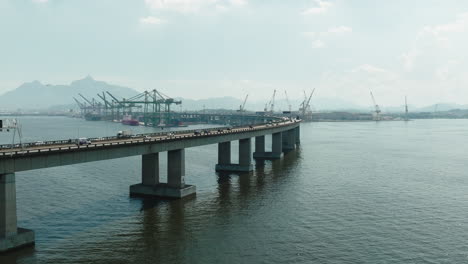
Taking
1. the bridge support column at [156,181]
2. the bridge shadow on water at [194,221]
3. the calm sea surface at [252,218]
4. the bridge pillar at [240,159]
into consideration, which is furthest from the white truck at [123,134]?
the bridge pillar at [240,159]

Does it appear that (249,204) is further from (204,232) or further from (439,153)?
(439,153)

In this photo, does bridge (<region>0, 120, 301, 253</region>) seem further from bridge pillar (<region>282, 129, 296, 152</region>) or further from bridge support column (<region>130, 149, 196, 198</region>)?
bridge pillar (<region>282, 129, 296, 152</region>)

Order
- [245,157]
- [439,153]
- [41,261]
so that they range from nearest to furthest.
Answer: [41,261] < [245,157] < [439,153]

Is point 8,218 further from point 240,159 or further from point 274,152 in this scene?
point 274,152

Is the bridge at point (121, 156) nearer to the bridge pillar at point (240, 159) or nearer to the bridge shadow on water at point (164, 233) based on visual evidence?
the bridge pillar at point (240, 159)

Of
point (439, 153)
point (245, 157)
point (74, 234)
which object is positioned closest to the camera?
point (74, 234)

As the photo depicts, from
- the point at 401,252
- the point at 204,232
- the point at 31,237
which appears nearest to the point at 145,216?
the point at 204,232

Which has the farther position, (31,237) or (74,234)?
(74,234)

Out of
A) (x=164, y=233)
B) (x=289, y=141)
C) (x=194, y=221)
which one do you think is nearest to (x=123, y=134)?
(x=194, y=221)
